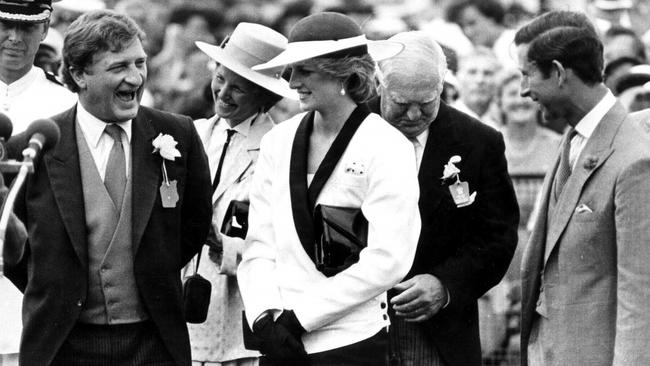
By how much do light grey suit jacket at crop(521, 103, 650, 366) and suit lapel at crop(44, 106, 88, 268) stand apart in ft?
6.47

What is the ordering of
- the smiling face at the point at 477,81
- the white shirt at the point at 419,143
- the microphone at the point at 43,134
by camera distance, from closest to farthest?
the microphone at the point at 43,134 → the white shirt at the point at 419,143 → the smiling face at the point at 477,81

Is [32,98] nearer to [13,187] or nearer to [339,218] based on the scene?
[339,218]

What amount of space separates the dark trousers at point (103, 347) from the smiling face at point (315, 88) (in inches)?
47.1

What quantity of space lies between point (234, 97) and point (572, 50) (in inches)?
78.6

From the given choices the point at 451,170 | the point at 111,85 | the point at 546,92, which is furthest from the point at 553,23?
the point at 111,85

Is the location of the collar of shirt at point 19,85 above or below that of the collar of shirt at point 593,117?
below

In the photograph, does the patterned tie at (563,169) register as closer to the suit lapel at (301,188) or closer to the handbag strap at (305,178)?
the handbag strap at (305,178)

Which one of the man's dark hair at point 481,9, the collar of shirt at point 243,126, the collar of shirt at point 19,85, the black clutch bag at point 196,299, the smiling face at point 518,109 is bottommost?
the man's dark hair at point 481,9

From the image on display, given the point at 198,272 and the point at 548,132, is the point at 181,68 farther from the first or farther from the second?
the point at 198,272

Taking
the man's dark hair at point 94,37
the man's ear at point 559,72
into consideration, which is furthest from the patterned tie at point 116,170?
the man's ear at point 559,72

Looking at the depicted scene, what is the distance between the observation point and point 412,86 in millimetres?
7086

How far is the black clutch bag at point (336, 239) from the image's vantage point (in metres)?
6.38

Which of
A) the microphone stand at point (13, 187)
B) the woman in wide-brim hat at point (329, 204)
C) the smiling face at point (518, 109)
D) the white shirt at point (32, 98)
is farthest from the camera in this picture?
the smiling face at point (518, 109)

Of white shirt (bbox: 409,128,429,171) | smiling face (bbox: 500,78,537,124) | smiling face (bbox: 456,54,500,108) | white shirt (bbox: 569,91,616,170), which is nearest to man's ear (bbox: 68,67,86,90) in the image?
white shirt (bbox: 409,128,429,171)
